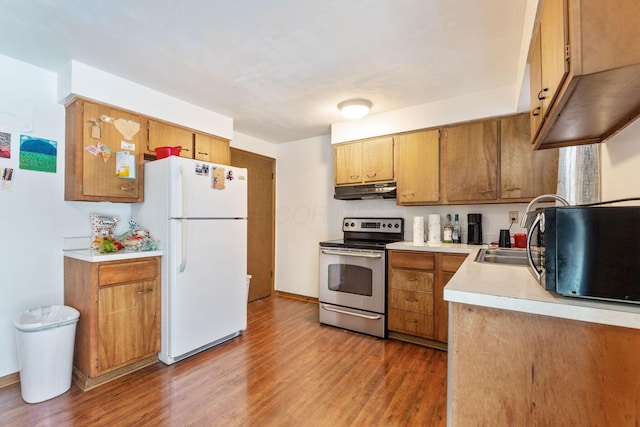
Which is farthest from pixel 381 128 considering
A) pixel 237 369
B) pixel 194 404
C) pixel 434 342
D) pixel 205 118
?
pixel 194 404

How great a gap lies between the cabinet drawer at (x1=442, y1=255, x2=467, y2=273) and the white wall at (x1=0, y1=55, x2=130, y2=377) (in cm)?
313

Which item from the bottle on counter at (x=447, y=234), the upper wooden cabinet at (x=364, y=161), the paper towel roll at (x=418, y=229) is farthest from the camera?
the upper wooden cabinet at (x=364, y=161)

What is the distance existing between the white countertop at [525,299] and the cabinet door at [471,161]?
155cm

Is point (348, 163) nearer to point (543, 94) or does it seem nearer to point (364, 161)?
point (364, 161)

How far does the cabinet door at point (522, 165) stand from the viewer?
2.42m

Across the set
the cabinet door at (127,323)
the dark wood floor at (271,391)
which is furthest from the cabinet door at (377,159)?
the cabinet door at (127,323)

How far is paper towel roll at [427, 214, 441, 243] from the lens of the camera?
2.99 metres

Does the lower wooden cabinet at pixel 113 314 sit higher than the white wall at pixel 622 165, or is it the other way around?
the white wall at pixel 622 165

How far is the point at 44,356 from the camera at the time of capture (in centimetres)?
184

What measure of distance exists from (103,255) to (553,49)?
2725 millimetres

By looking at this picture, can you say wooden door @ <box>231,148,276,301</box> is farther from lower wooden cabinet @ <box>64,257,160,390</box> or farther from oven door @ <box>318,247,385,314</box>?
lower wooden cabinet @ <box>64,257,160,390</box>

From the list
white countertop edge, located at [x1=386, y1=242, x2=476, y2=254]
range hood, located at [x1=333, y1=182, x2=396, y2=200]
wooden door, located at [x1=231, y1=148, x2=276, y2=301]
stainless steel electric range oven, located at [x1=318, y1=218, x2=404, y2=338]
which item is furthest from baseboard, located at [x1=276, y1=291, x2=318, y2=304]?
white countertop edge, located at [x1=386, y1=242, x2=476, y2=254]

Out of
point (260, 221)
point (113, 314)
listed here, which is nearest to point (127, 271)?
point (113, 314)

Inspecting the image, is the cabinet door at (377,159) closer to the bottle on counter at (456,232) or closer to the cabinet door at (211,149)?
the bottle on counter at (456,232)
